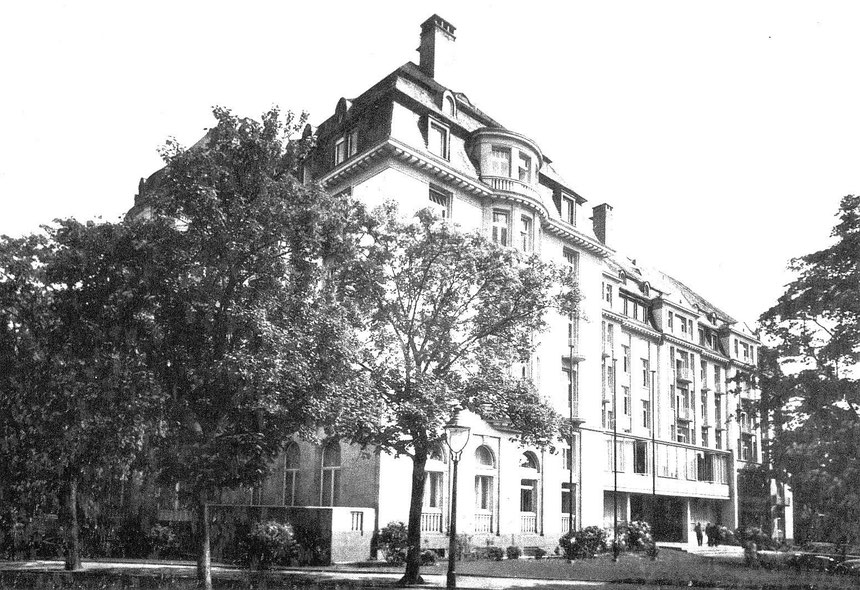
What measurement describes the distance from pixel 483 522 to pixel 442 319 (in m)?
13.7

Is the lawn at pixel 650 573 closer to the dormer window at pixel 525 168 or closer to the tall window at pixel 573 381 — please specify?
the tall window at pixel 573 381

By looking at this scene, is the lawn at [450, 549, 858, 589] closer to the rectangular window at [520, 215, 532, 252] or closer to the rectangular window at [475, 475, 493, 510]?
the rectangular window at [475, 475, 493, 510]

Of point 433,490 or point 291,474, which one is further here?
point 291,474

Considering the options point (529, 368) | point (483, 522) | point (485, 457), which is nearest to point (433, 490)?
point (483, 522)

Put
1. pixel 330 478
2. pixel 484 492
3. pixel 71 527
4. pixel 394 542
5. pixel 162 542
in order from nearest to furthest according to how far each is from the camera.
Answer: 1. pixel 71 527
2. pixel 394 542
3. pixel 162 542
4. pixel 330 478
5. pixel 484 492

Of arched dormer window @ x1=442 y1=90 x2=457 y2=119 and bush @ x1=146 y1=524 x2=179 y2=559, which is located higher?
arched dormer window @ x1=442 y1=90 x2=457 y2=119

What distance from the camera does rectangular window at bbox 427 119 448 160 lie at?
118ft

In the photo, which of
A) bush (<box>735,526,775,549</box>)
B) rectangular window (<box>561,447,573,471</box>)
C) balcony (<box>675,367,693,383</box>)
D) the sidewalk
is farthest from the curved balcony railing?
balcony (<box>675,367,693,383</box>)

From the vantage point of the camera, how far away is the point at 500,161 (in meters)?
39.0

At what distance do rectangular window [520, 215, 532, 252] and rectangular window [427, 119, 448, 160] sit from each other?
5.18 meters

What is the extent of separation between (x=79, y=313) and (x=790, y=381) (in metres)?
20.3

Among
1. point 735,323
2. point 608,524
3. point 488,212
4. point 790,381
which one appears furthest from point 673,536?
point 790,381

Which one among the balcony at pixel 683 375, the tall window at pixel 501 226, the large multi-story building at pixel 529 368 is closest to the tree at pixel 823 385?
the large multi-story building at pixel 529 368

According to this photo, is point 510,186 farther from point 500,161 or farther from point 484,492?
point 484,492
